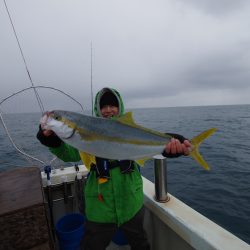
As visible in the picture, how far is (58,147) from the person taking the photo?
329 cm

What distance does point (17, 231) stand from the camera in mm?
2688

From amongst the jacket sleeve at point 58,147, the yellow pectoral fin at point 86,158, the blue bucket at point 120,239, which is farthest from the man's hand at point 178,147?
the blue bucket at point 120,239

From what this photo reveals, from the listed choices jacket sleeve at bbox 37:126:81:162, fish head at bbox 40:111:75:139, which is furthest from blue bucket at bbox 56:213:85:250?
fish head at bbox 40:111:75:139

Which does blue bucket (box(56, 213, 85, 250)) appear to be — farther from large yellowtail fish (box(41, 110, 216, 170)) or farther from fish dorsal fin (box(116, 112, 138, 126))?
fish dorsal fin (box(116, 112, 138, 126))

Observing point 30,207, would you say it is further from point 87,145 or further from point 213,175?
point 213,175

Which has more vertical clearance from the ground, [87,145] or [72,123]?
[72,123]

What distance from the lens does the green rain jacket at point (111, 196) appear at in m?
3.43

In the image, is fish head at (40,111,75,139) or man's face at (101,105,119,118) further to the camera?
man's face at (101,105,119,118)

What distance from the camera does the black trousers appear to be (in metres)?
3.47

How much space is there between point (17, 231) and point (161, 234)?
8.42ft

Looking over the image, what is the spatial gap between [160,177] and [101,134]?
5.43 feet

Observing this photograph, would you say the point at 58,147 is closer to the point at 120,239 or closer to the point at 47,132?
the point at 47,132

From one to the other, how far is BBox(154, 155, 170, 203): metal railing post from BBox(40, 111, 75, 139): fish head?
162 centimetres

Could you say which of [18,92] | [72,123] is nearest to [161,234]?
[72,123]
